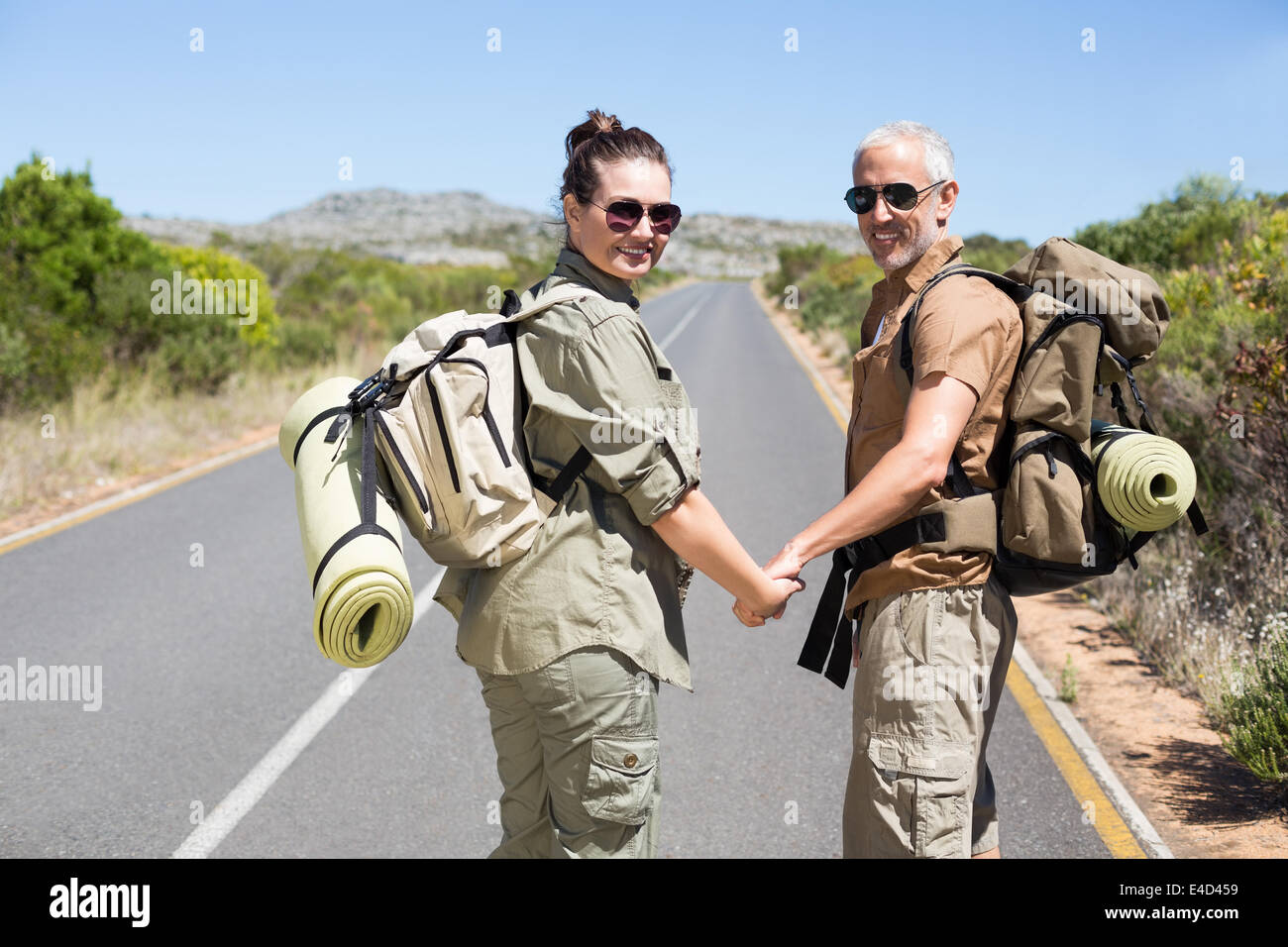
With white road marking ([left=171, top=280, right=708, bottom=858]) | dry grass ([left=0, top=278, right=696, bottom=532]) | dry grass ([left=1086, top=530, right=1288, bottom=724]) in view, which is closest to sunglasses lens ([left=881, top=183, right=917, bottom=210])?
white road marking ([left=171, top=280, right=708, bottom=858])

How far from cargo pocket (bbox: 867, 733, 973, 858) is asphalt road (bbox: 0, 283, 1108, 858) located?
1213mm

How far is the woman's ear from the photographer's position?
7.79ft

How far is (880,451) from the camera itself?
256cm

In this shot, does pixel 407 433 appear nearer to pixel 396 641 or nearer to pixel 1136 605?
pixel 396 641

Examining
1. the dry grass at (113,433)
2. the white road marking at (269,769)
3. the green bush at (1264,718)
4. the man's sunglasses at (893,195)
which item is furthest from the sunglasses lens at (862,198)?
the dry grass at (113,433)

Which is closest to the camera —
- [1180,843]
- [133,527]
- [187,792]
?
[1180,843]

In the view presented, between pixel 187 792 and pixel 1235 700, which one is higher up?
pixel 1235 700

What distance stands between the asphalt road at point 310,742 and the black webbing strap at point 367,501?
6.04ft

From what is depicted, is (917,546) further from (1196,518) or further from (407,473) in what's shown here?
(407,473)

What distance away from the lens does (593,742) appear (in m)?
2.21


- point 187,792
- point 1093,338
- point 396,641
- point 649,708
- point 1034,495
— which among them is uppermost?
point 1093,338

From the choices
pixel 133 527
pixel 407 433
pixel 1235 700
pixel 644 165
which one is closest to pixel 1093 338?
pixel 644 165

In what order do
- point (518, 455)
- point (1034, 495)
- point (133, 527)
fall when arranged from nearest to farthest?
point (518, 455) < point (1034, 495) < point (133, 527)
